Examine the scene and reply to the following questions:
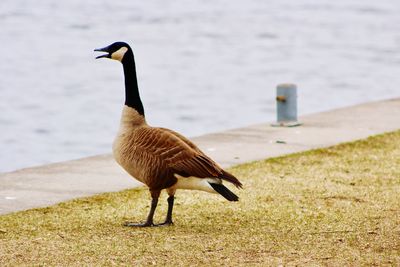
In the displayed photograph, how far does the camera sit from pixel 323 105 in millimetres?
18453

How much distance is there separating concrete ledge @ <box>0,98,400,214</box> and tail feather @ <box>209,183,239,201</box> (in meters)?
2.00

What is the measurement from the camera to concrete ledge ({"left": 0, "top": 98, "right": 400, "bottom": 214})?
9453 millimetres

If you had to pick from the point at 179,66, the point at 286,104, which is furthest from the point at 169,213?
the point at 179,66

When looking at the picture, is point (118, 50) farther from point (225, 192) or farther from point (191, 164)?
point (225, 192)

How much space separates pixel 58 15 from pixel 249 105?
2124cm

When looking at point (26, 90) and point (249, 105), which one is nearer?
point (249, 105)

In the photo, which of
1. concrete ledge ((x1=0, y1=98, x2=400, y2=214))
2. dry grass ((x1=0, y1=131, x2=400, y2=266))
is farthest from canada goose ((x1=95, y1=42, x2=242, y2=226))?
concrete ledge ((x1=0, y1=98, x2=400, y2=214))

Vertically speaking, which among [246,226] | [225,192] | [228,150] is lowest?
[228,150]

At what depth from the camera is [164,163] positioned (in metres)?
7.74

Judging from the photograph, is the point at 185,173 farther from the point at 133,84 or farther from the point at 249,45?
the point at 249,45

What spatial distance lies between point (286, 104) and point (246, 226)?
5.14 meters

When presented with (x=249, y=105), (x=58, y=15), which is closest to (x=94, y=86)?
(x=249, y=105)

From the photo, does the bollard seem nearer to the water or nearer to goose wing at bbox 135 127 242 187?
the water

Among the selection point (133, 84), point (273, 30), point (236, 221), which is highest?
point (133, 84)
